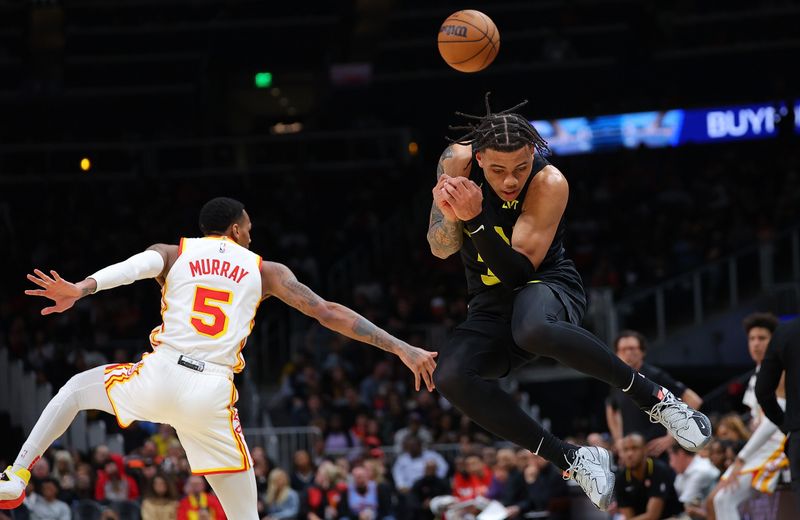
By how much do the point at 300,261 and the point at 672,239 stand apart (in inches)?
294

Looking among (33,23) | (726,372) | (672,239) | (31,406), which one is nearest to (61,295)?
(31,406)

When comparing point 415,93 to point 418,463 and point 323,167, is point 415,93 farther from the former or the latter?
point 418,463

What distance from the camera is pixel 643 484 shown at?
36.2 feet

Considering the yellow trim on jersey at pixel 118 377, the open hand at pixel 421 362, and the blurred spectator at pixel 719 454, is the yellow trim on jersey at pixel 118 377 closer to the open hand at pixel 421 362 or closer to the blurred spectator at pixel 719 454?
the open hand at pixel 421 362

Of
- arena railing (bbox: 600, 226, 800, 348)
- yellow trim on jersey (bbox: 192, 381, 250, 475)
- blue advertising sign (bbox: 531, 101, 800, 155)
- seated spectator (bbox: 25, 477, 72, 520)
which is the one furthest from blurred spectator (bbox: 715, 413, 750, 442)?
blue advertising sign (bbox: 531, 101, 800, 155)

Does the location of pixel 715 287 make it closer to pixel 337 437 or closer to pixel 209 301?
pixel 337 437

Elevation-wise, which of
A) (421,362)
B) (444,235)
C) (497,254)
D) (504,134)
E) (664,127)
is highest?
(664,127)

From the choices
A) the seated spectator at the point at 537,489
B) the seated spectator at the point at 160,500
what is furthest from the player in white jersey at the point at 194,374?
the seated spectator at the point at 160,500

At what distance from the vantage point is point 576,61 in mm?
27484

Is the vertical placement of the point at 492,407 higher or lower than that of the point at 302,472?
higher

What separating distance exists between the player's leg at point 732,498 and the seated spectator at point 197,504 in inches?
247

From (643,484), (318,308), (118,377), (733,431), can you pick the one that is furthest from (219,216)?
(733,431)

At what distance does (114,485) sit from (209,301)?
852cm

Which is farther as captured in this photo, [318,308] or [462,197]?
[318,308]
